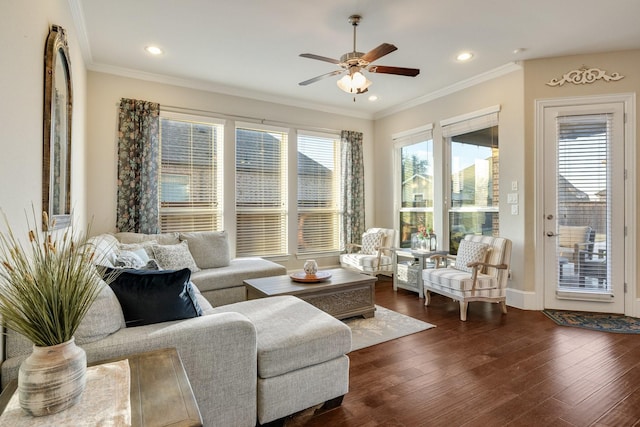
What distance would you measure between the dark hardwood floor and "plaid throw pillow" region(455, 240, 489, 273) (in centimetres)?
78

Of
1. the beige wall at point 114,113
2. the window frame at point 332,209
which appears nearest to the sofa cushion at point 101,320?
Result: the beige wall at point 114,113

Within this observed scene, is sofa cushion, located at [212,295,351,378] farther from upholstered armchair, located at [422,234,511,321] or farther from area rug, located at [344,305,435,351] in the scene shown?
upholstered armchair, located at [422,234,511,321]

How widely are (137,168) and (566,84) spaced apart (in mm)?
5275

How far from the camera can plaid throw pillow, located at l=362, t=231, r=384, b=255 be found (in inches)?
207

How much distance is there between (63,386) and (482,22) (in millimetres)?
3878

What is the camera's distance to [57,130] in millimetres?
2295

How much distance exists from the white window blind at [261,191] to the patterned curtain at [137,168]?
3.84 feet

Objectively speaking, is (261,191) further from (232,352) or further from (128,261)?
(232,352)

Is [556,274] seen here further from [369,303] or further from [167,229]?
[167,229]

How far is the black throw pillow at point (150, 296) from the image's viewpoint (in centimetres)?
167

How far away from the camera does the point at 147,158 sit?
13.5 feet

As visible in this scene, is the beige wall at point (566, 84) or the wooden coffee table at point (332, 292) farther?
the beige wall at point (566, 84)

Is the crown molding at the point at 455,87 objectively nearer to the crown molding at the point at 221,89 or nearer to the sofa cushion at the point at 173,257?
the crown molding at the point at 221,89

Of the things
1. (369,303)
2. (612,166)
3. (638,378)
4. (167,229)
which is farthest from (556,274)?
(167,229)
